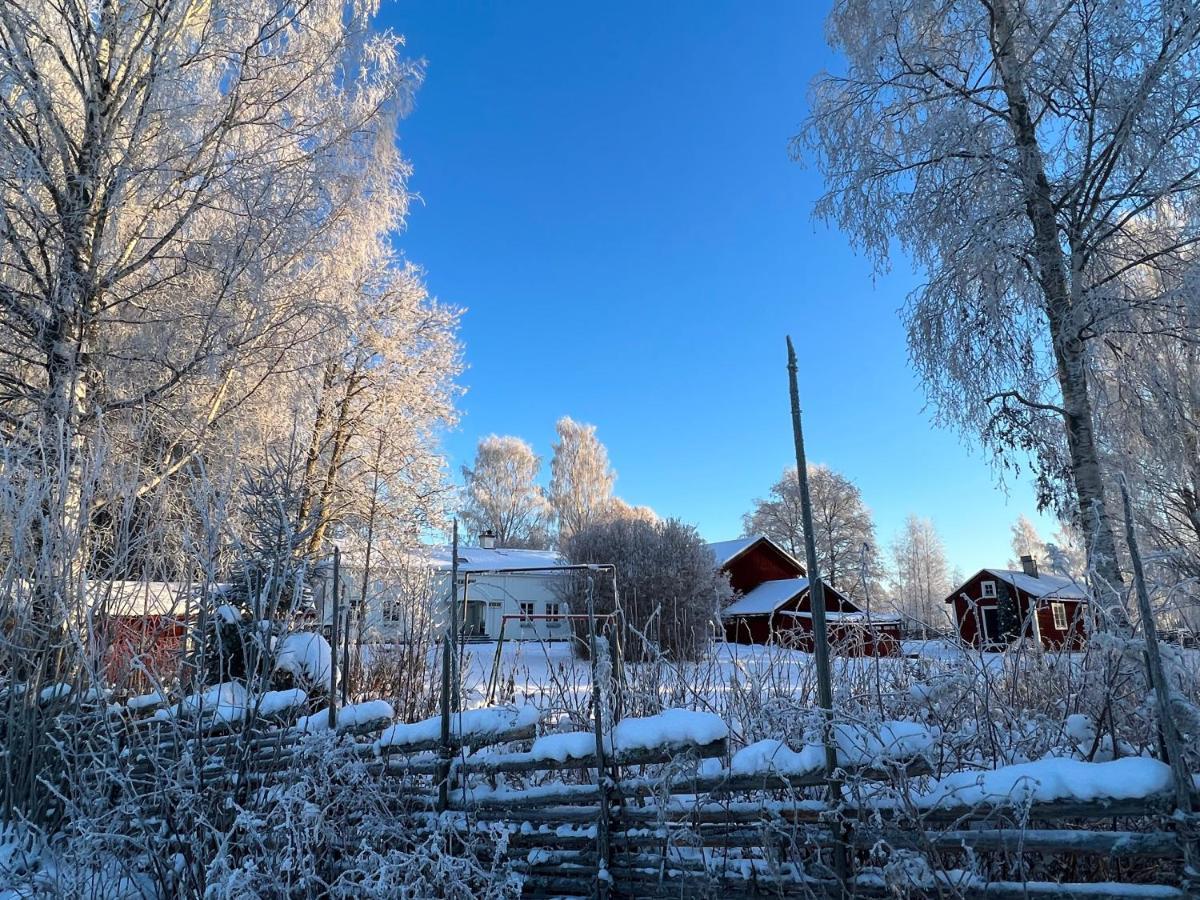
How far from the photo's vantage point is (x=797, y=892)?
2104 millimetres

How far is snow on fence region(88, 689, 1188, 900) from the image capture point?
1830 millimetres

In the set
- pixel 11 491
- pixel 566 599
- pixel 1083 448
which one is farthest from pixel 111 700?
→ pixel 566 599

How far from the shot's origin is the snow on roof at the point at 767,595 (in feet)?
64.8

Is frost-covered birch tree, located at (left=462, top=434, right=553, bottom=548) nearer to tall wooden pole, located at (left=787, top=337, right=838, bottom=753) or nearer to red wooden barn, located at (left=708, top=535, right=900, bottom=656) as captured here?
red wooden barn, located at (left=708, top=535, right=900, bottom=656)

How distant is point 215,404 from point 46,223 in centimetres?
181

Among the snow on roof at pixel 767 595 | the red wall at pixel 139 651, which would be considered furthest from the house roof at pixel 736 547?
the red wall at pixel 139 651

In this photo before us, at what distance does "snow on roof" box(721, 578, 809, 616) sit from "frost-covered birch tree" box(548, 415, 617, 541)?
376 inches

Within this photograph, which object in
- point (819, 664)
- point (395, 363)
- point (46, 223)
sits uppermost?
point (395, 363)

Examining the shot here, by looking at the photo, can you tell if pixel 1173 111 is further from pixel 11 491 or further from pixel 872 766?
pixel 11 491

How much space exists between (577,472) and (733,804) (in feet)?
91.1

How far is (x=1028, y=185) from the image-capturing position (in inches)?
207

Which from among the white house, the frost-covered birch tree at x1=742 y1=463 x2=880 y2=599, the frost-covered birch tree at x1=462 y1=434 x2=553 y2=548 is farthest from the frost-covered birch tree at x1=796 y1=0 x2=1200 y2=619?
the frost-covered birch tree at x1=462 y1=434 x2=553 y2=548

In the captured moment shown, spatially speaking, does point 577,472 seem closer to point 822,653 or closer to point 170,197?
point 170,197

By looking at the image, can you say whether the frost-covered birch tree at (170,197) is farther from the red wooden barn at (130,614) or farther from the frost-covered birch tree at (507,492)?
the frost-covered birch tree at (507,492)
